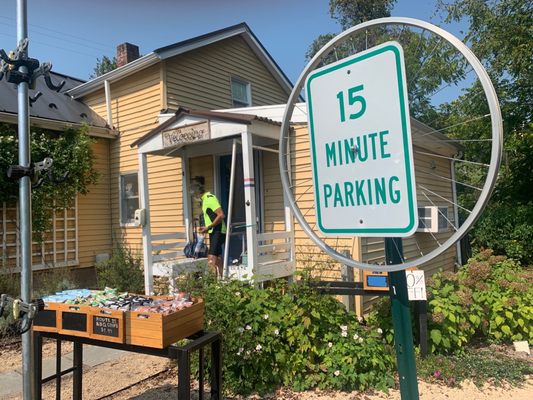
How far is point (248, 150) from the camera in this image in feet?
19.9

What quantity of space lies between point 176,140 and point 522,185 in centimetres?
1229

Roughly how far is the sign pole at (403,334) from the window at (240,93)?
35.5 feet

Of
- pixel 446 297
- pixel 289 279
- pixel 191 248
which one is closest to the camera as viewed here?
pixel 446 297

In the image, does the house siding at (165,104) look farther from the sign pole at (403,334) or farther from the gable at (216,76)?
the sign pole at (403,334)

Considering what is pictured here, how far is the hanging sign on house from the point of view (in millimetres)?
6523

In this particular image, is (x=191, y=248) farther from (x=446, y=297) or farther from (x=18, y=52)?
(x=18, y=52)

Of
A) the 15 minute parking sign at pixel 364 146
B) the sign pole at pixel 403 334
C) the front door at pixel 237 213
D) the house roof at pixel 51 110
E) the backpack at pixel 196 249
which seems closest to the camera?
the 15 minute parking sign at pixel 364 146

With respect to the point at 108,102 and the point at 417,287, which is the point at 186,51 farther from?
the point at 417,287

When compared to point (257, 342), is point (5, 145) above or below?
above

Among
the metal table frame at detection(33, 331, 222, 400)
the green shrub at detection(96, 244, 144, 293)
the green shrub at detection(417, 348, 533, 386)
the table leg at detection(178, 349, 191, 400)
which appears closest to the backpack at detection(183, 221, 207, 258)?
the green shrub at detection(96, 244, 144, 293)

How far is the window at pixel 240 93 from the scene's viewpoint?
1187 cm

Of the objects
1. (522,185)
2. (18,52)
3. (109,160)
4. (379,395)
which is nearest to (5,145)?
(109,160)

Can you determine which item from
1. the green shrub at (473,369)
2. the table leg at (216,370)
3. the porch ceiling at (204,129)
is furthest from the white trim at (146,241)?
the green shrub at (473,369)

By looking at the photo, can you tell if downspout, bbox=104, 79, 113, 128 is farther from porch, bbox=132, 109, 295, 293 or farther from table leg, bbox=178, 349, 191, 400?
table leg, bbox=178, 349, 191, 400
